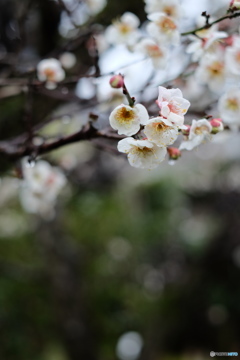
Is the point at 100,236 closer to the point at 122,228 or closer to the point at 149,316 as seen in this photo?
the point at 122,228

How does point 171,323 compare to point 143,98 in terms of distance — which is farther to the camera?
point 171,323

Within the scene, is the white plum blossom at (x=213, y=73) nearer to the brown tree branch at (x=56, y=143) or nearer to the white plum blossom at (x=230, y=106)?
the white plum blossom at (x=230, y=106)

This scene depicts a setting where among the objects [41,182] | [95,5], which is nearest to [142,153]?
[41,182]

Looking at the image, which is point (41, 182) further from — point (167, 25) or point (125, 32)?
point (167, 25)

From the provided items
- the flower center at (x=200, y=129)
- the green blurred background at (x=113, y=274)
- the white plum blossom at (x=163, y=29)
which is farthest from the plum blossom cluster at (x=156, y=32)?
the green blurred background at (x=113, y=274)

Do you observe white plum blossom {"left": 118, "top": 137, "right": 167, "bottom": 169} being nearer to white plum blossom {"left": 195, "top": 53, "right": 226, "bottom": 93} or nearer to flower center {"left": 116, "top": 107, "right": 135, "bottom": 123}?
flower center {"left": 116, "top": 107, "right": 135, "bottom": 123}

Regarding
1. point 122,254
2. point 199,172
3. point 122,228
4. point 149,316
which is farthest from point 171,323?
point 199,172

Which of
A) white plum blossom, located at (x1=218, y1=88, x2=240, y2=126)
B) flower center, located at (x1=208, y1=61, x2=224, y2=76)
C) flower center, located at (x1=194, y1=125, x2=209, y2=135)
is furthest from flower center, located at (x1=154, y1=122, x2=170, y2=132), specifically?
flower center, located at (x1=208, y1=61, x2=224, y2=76)
